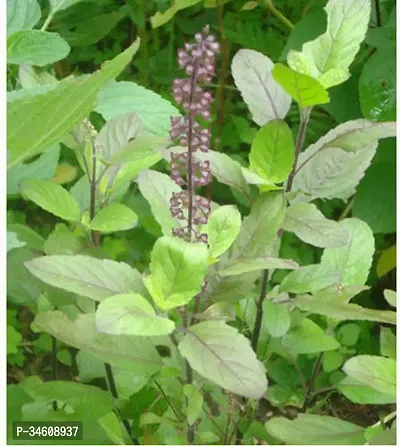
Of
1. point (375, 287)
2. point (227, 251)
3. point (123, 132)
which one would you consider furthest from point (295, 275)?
point (375, 287)

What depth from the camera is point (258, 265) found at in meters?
0.45

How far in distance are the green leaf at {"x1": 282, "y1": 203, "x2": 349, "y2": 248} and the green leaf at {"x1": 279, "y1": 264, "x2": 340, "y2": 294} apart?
6 cm

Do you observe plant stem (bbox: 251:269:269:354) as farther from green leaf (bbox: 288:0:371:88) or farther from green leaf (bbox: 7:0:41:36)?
green leaf (bbox: 7:0:41:36)

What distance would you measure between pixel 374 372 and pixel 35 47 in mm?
339

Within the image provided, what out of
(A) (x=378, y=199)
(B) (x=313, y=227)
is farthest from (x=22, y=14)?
(A) (x=378, y=199)

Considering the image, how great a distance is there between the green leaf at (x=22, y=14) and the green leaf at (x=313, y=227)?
0.84 ft

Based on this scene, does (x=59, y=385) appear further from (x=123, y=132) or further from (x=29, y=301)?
(x=123, y=132)

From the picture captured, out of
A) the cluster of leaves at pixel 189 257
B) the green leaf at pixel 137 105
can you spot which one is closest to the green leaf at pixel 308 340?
the cluster of leaves at pixel 189 257

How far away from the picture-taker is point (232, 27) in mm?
1040

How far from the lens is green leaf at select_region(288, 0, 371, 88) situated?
0.49 meters

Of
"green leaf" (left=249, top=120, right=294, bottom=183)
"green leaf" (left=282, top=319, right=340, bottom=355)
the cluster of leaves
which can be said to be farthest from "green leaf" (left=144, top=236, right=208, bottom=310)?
"green leaf" (left=282, top=319, right=340, bottom=355)

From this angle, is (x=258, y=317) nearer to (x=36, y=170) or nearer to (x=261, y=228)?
(x=261, y=228)

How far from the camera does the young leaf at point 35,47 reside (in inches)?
18.8

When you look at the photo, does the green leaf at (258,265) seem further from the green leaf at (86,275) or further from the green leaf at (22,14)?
the green leaf at (22,14)
